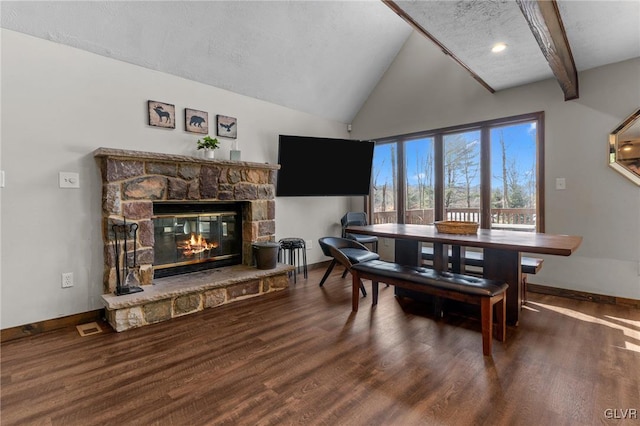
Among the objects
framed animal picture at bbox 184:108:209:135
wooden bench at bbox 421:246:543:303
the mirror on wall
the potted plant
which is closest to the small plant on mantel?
the potted plant

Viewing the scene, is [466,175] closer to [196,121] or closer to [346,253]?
[346,253]

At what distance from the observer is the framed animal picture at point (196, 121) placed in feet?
11.3

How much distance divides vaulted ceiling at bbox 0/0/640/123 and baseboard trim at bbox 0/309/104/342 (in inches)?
92.0

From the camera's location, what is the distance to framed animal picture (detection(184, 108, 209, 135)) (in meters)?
3.45

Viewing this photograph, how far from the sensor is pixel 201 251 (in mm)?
3688

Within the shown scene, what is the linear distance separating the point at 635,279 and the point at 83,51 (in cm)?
559

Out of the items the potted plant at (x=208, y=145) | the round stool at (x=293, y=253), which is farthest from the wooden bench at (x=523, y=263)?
the potted plant at (x=208, y=145)

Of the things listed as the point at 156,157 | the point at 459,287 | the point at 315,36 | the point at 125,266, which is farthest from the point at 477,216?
the point at 125,266

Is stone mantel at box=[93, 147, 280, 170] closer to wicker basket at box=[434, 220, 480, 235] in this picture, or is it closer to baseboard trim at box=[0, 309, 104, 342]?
baseboard trim at box=[0, 309, 104, 342]

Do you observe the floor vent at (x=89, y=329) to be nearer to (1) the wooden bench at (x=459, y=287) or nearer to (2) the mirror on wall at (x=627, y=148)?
(1) the wooden bench at (x=459, y=287)

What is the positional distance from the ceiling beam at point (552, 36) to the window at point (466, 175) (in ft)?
2.19

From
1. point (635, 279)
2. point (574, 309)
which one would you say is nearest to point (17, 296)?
point (574, 309)

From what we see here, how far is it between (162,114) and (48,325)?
7.06 feet

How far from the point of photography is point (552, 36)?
2324 mm
